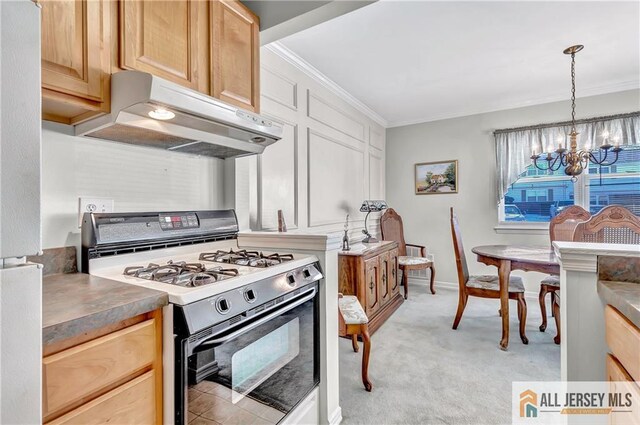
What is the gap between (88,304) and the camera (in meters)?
0.82

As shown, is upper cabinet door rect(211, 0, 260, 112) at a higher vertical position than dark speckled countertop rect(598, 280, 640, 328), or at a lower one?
higher

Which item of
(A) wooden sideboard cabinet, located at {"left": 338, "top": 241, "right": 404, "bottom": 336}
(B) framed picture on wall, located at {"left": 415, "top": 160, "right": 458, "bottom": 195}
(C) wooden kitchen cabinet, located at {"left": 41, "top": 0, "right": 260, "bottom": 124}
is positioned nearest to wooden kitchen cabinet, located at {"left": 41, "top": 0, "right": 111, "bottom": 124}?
(C) wooden kitchen cabinet, located at {"left": 41, "top": 0, "right": 260, "bottom": 124}

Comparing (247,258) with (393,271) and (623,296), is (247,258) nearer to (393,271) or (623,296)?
(623,296)

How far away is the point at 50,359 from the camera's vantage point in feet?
2.25

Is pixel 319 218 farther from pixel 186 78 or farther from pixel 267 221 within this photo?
pixel 186 78

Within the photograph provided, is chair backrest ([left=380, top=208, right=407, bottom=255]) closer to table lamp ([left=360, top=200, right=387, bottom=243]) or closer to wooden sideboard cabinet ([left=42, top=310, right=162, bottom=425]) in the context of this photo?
table lamp ([left=360, top=200, right=387, bottom=243])

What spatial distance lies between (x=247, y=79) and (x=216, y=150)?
434 millimetres

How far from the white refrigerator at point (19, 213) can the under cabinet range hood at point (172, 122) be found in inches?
20.0

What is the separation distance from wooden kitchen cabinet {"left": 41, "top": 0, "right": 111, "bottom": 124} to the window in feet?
14.7

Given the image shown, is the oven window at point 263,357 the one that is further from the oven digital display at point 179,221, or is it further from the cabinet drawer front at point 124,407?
the oven digital display at point 179,221

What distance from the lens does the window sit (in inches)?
135

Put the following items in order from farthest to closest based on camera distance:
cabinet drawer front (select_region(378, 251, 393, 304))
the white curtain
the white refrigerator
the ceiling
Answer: the white curtain → cabinet drawer front (select_region(378, 251, 393, 304)) → the ceiling → the white refrigerator

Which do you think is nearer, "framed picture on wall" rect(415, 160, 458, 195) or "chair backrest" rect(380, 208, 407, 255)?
"chair backrest" rect(380, 208, 407, 255)

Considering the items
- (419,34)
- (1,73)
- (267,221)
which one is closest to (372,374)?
(267,221)
